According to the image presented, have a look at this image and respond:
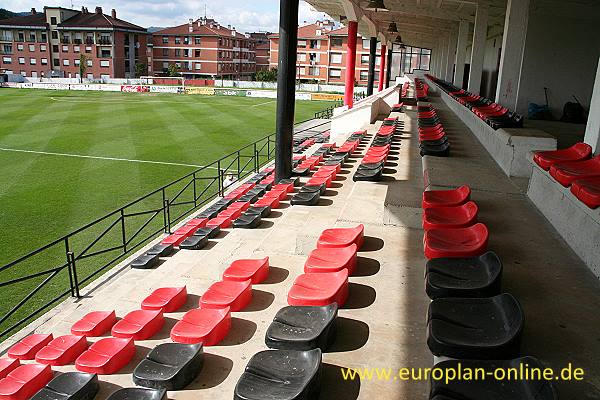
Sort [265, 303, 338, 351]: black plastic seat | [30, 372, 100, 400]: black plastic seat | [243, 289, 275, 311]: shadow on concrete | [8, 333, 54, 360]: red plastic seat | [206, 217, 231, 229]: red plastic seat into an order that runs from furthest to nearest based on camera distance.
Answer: [206, 217, 231, 229]: red plastic seat → [8, 333, 54, 360]: red plastic seat → [243, 289, 275, 311]: shadow on concrete → [30, 372, 100, 400]: black plastic seat → [265, 303, 338, 351]: black plastic seat

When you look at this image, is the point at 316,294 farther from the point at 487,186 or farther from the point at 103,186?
the point at 103,186

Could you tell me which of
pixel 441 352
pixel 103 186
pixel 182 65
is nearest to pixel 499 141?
pixel 441 352

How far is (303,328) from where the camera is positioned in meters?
3.77

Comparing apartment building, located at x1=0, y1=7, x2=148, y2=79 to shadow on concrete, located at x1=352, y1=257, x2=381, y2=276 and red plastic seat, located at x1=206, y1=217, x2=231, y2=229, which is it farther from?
shadow on concrete, located at x1=352, y1=257, x2=381, y2=276

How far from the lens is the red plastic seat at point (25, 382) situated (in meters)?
4.16

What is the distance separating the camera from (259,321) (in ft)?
15.4

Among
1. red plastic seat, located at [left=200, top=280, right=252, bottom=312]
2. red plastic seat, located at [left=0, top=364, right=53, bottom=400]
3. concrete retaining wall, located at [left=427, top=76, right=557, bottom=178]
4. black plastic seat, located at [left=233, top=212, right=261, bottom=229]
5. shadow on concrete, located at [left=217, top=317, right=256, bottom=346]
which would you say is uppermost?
concrete retaining wall, located at [left=427, top=76, right=557, bottom=178]

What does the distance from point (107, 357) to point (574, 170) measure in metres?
4.98

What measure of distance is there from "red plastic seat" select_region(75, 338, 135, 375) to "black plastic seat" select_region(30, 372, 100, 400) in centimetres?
27

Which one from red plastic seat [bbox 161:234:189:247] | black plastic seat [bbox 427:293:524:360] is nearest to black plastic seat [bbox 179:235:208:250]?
red plastic seat [bbox 161:234:189:247]

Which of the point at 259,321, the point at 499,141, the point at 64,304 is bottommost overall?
the point at 64,304

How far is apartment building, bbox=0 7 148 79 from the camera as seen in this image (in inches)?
3081

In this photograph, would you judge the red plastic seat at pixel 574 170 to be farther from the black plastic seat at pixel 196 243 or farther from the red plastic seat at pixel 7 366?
the red plastic seat at pixel 7 366

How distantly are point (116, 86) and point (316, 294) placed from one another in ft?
212
